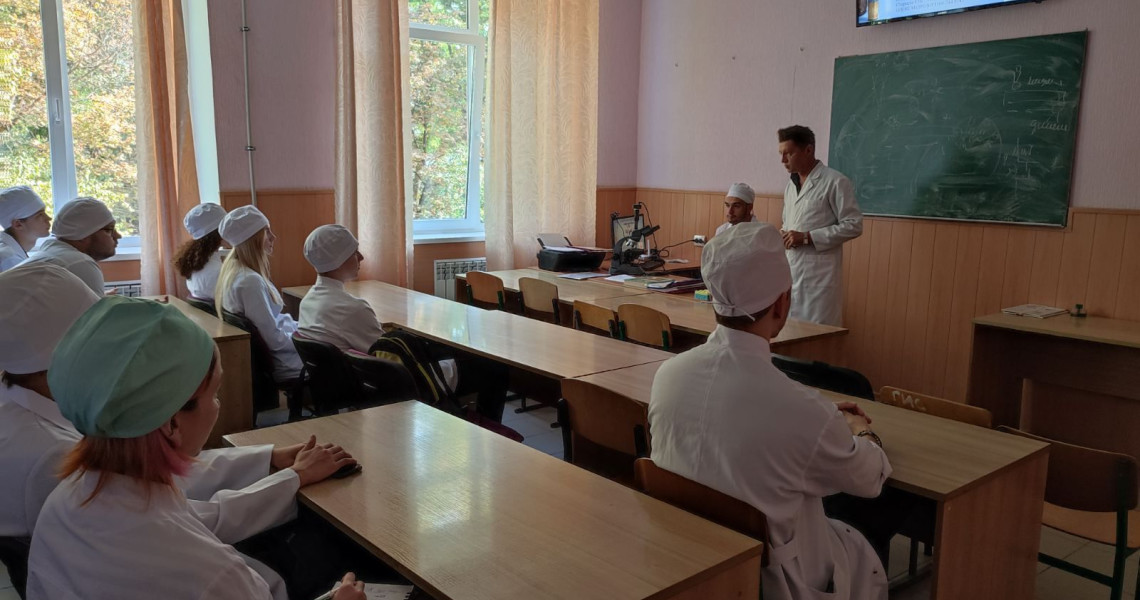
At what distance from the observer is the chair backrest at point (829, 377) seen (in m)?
2.54

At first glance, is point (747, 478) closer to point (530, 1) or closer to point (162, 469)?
point (162, 469)

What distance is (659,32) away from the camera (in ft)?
21.6

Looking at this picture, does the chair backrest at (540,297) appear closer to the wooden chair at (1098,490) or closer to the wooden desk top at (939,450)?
the wooden desk top at (939,450)

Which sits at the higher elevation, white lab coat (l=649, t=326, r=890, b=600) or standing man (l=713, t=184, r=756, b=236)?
standing man (l=713, t=184, r=756, b=236)

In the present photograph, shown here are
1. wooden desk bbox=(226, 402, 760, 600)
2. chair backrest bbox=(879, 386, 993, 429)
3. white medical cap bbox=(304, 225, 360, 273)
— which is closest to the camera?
wooden desk bbox=(226, 402, 760, 600)

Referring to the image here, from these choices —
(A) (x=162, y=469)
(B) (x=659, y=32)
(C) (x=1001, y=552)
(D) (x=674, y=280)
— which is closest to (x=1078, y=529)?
(C) (x=1001, y=552)

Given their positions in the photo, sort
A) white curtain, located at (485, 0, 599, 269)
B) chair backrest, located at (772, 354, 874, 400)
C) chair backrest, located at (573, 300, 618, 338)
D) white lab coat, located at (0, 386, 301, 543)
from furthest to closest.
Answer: white curtain, located at (485, 0, 599, 269)
chair backrest, located at (573, 300, 618, 338)
chair backrest, located at (772, 354, 874, 400)
white lab coat, located at (0, 386, 301, 543)

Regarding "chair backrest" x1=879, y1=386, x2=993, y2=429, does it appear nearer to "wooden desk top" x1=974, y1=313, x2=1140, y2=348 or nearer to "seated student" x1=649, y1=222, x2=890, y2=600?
"seated student" x1=649, y1=222, x2=890, y2=600

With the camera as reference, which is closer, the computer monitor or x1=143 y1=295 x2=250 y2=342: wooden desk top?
x1=143 y1=295 x2=250 y2=342: wooden desk top

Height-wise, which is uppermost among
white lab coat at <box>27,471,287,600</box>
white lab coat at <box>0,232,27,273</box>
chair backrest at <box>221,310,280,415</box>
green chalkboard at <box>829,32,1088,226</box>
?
green chalkboard at <box>829,32,1088,226</box>

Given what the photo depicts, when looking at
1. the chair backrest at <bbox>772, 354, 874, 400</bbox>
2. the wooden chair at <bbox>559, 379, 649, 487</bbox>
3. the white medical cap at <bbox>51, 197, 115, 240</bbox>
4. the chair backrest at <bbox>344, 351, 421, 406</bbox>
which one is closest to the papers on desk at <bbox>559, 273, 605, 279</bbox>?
the chair backrest at <bbox>344, 351, 421, 406</bbox>

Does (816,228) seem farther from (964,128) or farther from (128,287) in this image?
(128,287)

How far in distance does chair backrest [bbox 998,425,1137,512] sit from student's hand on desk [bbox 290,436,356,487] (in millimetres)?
1764

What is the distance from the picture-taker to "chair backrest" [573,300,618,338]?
12.9 ft
